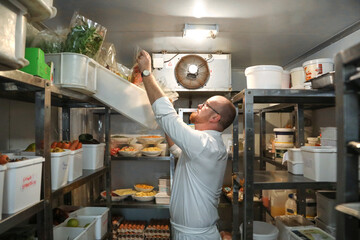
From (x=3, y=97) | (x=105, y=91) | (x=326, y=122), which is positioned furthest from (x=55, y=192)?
(x=326, y=122)

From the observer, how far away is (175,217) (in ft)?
5.87

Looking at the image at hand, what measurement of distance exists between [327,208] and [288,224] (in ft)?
1.13

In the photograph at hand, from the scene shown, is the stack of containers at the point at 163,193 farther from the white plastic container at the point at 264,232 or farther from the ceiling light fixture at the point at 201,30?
the ceiling light fixture at the point at 201,30

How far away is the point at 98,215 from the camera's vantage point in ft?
7.11

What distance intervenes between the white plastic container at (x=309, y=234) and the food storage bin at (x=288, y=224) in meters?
0.06

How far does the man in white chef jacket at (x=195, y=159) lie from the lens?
5.00ft

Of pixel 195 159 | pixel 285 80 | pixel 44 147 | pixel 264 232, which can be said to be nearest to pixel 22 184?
pixel 44 147

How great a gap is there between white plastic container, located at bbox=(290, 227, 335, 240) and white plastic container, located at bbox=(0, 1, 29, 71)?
190 cm

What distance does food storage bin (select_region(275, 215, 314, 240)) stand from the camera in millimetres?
1787

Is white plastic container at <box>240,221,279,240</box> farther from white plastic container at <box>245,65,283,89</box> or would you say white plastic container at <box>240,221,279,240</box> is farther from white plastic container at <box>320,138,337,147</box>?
white plastic container at <box>245,65,283,89</box>

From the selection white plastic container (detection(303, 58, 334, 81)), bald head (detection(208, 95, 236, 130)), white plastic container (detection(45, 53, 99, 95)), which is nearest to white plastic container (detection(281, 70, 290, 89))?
white plastic container (detection(303, 58, 334, 81))

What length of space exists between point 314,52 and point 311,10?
1.09 metres

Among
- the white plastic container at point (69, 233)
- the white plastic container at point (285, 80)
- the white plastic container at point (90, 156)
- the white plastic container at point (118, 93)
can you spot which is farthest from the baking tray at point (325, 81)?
the white plastic container at point (69, 233)

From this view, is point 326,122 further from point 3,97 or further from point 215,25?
point 3,97
